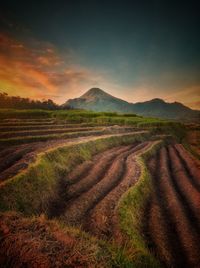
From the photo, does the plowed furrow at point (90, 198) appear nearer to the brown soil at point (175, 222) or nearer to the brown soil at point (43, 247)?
the brown soil at point (175, 222)

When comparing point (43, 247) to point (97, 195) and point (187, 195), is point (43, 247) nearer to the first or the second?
point (97, 195)

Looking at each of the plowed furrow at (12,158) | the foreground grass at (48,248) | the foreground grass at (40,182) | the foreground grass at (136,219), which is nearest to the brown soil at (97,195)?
the foreground grass at (136,219)

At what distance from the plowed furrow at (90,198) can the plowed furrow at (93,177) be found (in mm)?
662

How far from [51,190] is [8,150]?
30.8ft

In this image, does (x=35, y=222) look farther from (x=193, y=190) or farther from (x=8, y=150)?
(x=193, y=190)

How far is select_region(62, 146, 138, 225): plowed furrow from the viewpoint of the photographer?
12875 millimetres

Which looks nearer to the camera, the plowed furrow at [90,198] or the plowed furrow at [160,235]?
the plowed furrow at [160,235]

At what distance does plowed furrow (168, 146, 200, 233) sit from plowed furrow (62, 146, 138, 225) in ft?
21.6

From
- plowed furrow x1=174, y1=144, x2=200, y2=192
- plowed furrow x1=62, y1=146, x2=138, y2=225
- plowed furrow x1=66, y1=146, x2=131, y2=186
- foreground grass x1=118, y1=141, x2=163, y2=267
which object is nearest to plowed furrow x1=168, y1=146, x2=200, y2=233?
plowed furrow x1=174, y1=144, x2=200, y2=192

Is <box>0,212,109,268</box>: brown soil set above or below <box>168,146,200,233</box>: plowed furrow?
above

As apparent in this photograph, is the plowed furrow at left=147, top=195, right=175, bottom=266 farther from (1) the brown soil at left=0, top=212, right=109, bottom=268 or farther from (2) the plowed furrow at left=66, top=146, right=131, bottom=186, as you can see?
(1) the brown soil at left=0, top=212, right=109, bottom=268

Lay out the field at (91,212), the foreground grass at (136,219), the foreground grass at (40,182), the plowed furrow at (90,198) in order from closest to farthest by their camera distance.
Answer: the field at (91,212), the foreground grass at (136,219), the foreground grass at (40,182), the plowed furrow at (90,198)

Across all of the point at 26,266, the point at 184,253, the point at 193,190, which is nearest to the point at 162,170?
the point at 193,190

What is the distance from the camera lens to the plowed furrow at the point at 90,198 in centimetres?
1288
